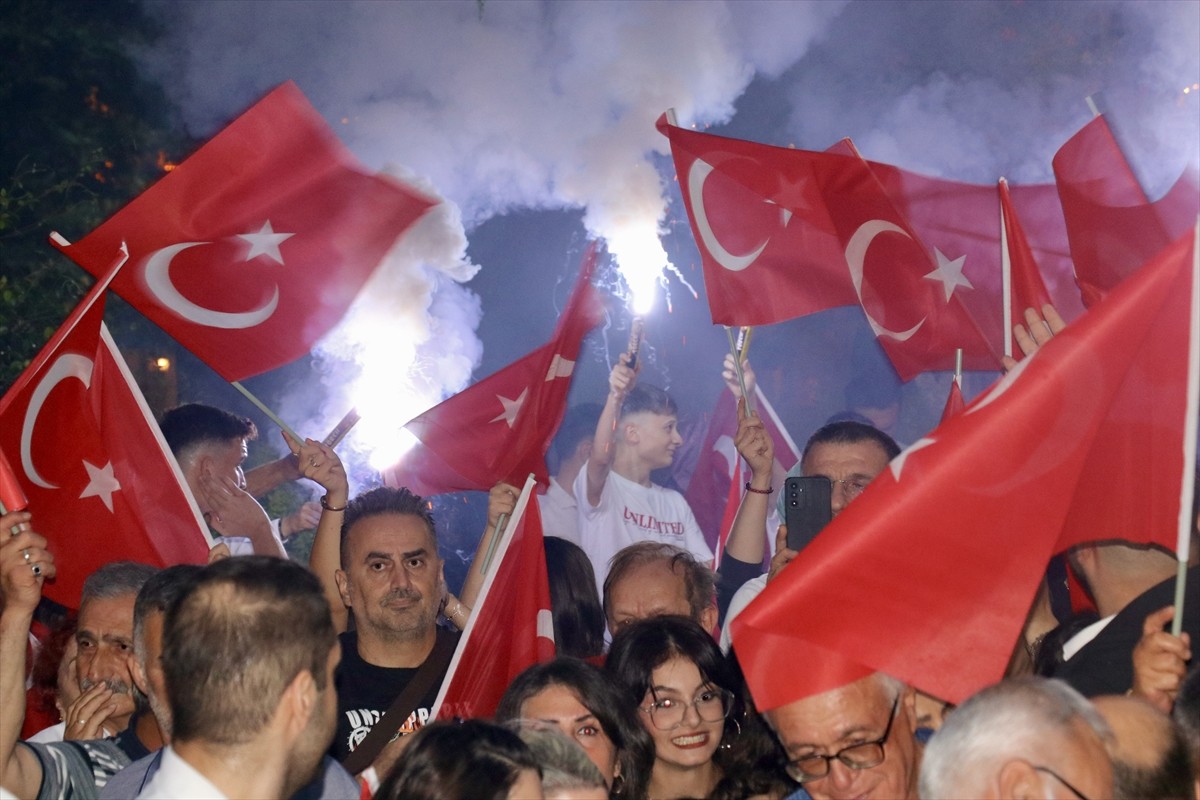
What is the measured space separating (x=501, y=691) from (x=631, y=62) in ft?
20.8

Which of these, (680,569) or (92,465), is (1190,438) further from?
(92,465)

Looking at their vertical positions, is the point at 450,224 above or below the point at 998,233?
above

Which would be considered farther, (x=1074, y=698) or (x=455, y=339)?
(x=455, y=339)

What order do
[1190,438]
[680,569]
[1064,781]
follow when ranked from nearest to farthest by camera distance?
[1064,781] → [1190,438] → [680,569]

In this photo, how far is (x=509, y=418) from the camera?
17.8 feet

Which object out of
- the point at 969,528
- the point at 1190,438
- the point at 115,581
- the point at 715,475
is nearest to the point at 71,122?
the point at 715,475

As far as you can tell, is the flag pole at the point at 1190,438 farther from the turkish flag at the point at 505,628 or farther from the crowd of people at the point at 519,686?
the turkish flag at the point at 505,628

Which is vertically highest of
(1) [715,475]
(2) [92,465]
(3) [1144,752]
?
(1) [715,475]

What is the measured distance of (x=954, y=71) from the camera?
9719 millimetres

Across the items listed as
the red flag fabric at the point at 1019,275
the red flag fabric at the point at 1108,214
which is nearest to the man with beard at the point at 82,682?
the red flag fabric at the point at 1019,275

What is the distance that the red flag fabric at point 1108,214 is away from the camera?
4500 millimetres

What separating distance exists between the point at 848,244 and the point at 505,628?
6.46 ft

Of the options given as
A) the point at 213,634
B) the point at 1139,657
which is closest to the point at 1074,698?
the point at 1139,657

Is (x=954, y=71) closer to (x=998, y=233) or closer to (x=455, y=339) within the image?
(x=455, y=339)
